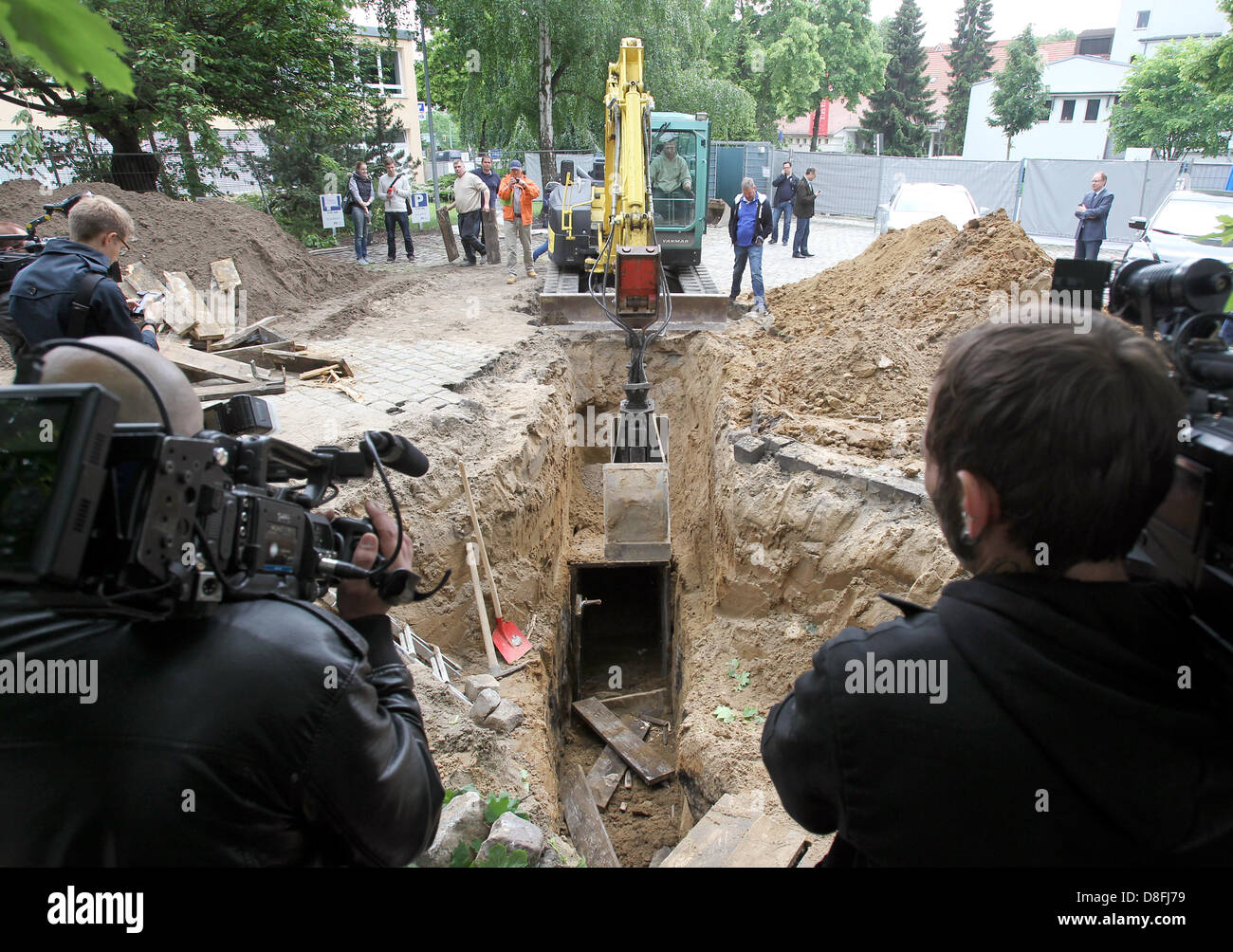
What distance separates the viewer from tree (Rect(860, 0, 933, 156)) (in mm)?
46344

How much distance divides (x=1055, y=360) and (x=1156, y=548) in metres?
0.53

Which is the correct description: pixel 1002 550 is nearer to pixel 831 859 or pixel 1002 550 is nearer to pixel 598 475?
pixel 831 859

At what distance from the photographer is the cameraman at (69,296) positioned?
3.89m

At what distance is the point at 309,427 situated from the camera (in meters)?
6.55

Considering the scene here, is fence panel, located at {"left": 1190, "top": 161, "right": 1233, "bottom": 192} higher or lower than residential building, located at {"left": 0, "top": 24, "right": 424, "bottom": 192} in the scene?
lower

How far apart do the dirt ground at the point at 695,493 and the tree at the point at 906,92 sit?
41.0 m

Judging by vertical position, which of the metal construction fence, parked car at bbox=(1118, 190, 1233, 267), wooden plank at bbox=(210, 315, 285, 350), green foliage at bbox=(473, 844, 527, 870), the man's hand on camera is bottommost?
green foliage at bbox=(473, 844, 527, 870)

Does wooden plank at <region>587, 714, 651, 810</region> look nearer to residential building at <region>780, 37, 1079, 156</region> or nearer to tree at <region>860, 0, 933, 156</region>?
residential building at <region>780, 37, 1079, 156</region>

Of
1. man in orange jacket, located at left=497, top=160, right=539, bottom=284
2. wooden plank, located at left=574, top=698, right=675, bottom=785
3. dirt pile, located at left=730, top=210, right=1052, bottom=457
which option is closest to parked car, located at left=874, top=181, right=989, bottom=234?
dirt pile, located at left=730, top=210, right=1052, bottom=457

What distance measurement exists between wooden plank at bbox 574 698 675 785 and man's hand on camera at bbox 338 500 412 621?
4714 mm

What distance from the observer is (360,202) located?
47.5ft

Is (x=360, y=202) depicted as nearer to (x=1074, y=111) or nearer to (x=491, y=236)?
(x=491, y=236)

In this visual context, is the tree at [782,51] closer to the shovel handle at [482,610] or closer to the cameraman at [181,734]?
the shovel handle at [482,610]

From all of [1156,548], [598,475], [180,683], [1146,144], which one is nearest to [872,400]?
[598,475]
